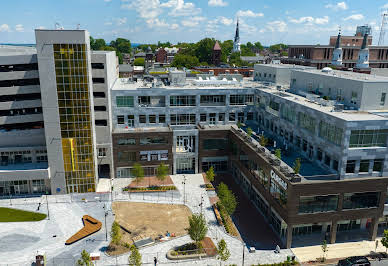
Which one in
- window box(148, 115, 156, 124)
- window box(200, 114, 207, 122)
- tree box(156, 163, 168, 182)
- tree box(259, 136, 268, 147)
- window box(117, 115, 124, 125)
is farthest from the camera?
window box(200, 114, 207, 122)

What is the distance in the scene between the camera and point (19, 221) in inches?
2100

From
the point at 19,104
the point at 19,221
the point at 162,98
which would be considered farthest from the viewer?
the point at 162,98

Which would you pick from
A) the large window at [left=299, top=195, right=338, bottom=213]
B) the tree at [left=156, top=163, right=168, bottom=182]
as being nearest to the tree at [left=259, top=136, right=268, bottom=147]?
the large window at [left=299, top=195, right=338, bottom=213]

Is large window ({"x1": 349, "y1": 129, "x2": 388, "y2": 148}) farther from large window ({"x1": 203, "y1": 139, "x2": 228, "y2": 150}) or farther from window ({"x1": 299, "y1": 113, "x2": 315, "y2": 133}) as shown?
large window ({"x1": 203, "y1": 139, "x2": 228, "y2": 150})

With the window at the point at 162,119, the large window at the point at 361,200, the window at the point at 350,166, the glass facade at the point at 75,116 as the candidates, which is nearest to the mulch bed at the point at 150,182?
the glass facade at the point at 75,116

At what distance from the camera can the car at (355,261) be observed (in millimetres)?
41909

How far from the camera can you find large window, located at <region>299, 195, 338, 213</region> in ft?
151

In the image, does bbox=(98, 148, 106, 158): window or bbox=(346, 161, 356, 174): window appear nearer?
bbox=(346, 161, 356, 174): window

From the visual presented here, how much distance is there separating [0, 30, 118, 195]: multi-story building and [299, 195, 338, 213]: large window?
39001mm

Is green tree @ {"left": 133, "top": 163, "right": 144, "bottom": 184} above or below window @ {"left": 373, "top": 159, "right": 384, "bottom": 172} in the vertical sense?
below

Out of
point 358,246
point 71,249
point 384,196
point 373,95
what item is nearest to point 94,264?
point 71,249

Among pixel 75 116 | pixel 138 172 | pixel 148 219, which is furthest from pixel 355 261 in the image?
pixel 75 116

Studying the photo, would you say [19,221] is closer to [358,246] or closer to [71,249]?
[71,249]

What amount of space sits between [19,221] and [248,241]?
3664 centimetres
